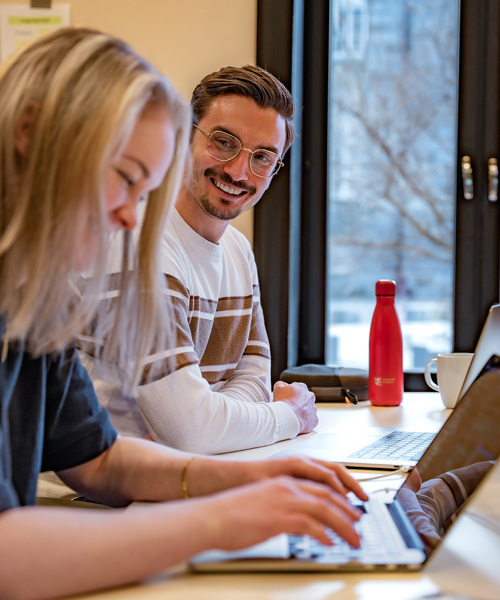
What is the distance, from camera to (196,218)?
163cm

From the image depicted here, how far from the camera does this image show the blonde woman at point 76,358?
0.65 metres

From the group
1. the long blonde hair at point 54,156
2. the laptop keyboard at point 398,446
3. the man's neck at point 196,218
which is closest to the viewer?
the long blonde hair at point 54,156

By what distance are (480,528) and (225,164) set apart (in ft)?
3.44

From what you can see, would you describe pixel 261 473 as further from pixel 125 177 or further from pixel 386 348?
pixel 386 348

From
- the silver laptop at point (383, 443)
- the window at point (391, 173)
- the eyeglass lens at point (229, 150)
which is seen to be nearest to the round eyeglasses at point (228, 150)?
the eyeglass lens at point (229, 150)

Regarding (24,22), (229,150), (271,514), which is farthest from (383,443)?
(24,22)

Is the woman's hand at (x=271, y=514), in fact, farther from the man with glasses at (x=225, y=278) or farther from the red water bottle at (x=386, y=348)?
the red water bottle at (x=386, y=348)

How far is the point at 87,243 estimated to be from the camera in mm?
786

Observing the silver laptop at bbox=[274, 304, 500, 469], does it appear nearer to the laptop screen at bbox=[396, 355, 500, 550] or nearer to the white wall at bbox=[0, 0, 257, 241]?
the laptop screen at bbox=[396, 355, 500, 550]

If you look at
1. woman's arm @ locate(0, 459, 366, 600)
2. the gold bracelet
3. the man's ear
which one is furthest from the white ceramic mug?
the man's ear

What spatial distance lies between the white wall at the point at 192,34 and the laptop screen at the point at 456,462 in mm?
1329

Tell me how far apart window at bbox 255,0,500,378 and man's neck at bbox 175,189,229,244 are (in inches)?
25.7

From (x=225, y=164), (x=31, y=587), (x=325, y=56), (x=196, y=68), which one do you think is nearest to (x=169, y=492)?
(x=31, y=587)

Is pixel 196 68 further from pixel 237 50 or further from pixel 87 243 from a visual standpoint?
pixel 87 243
